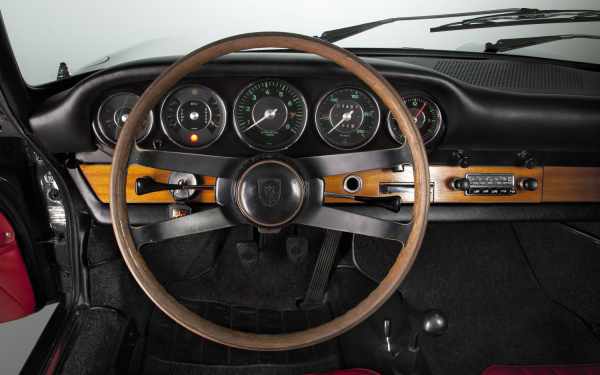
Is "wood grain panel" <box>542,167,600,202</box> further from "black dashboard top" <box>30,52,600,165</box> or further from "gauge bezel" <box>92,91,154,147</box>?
"gauge bezel" <box>92,91,154,147</box>

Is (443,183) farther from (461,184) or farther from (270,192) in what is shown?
(270,192)

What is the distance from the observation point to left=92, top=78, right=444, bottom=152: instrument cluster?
1.43m

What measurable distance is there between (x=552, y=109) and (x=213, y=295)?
163 centimetres

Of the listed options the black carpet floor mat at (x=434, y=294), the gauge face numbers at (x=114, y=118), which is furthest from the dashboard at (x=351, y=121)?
the black carpet floor mat at (x=434, y=294)

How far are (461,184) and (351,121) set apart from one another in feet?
1.65

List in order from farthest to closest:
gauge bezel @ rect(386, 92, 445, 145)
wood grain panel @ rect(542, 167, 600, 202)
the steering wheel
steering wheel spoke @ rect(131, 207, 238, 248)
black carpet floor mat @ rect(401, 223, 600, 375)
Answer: black carpet floor mat @ rect(401, 223, 600, 375)
wood grain panel @ rect(542, 167, 600, 202)
gauge bezel @ rect(386, 92, 445, 145)
steering wheel spoke @ rect(131, 207, 238, 248)
the steering wheel

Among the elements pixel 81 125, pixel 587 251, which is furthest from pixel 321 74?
pixel 587 251

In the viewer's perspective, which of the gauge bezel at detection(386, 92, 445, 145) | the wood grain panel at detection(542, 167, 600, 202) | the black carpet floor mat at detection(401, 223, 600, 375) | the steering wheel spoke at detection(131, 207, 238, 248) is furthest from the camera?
the black carpet floor mat at detection(401, 223, 600, 375)

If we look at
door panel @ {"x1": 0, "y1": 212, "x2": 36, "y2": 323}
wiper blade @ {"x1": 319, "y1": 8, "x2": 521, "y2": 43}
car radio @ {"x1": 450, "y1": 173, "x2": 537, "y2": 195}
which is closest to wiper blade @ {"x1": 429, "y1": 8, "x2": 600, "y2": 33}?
wiper blade @ {"x1": 319, "y1": 8, "x2": 521, "y2": 43}

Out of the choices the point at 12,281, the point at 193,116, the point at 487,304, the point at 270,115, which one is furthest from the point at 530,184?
the point at 12,281

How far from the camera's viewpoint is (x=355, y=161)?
3.78 ft

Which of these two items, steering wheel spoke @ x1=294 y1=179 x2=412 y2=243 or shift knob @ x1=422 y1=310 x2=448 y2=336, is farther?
shift knob @ x1=422 y1=310 x2=448 y2=336

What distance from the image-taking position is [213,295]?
6.74 feet

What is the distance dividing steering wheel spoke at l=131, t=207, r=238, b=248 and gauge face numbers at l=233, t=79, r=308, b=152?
→ 1.12 feet
